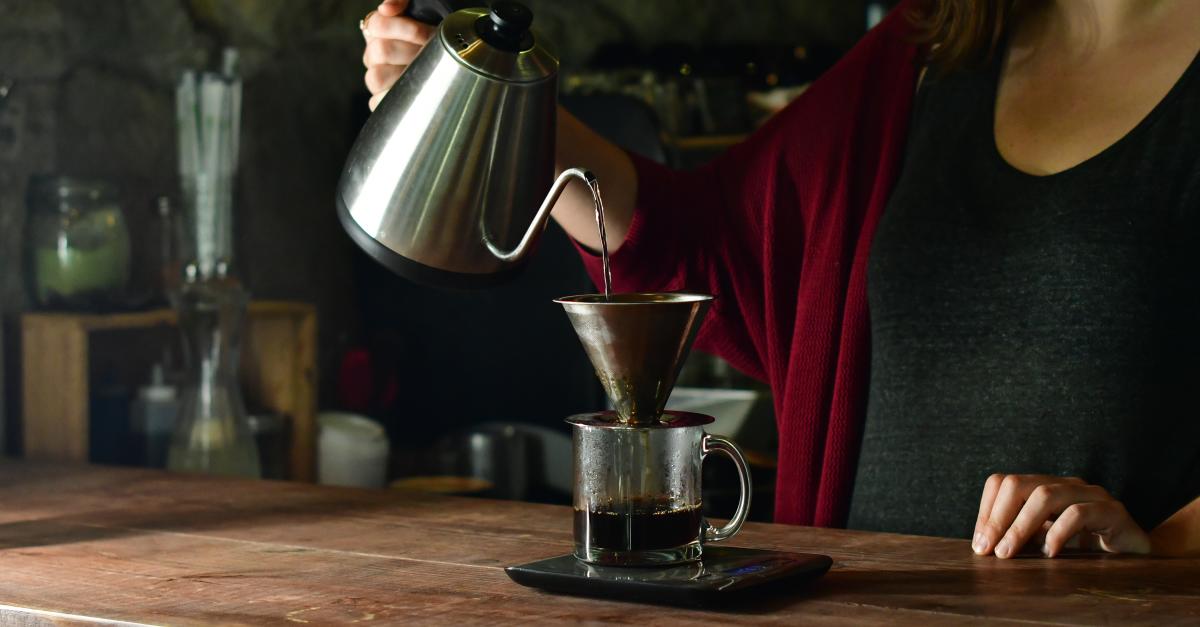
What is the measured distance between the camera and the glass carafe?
2.06m

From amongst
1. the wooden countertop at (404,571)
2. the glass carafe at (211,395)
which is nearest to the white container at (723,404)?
the glass carafe at (211,395)

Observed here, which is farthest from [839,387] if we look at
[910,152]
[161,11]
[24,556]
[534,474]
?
[161,11]

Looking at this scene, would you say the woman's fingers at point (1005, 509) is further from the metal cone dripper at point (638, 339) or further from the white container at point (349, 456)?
the white container at point (349, 456)

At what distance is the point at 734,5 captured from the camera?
134 inches

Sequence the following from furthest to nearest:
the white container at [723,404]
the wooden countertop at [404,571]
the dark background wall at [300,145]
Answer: the white container at [723,404] → the dark background wall at [300,145] → the wooden countertop at [404,571]

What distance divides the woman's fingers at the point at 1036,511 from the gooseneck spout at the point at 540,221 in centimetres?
41

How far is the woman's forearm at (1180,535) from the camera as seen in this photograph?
1.05m

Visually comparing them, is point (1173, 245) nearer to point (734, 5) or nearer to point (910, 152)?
point (910, 152)

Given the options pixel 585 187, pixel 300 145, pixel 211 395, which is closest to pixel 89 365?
pixel 211 395

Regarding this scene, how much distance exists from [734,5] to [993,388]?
89.8 inches

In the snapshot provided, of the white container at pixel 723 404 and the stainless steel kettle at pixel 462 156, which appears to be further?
the white container at pixel 723 404

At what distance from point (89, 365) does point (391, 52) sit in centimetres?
130

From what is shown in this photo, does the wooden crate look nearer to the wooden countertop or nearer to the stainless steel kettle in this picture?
the wooden countertop

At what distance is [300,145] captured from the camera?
9.45 feet
